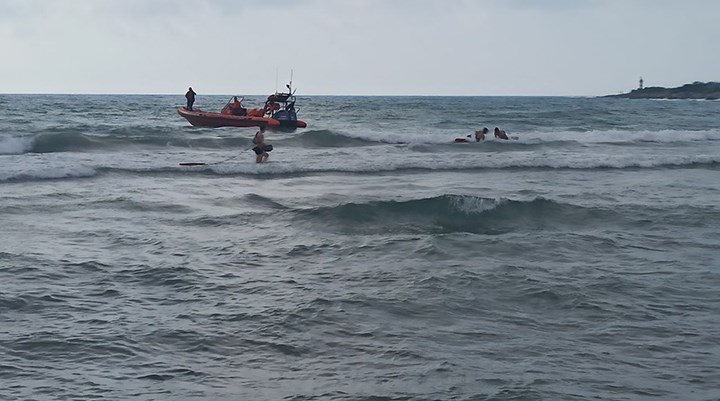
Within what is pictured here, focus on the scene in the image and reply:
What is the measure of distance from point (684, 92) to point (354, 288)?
129m

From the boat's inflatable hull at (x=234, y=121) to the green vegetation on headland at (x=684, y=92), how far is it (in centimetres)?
10277

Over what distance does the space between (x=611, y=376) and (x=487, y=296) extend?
90.6 inches

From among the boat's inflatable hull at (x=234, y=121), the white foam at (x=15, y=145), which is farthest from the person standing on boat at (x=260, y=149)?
the boat's inflatable hull at (x=234, y=121)

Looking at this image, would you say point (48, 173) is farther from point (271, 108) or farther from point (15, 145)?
point (271, 108)

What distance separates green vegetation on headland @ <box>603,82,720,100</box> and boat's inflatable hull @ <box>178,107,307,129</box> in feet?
337

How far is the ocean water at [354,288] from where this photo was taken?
18.7ft

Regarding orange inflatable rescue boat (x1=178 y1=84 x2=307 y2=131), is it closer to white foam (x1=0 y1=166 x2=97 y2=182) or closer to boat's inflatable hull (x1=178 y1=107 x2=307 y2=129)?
boat's inflatable hull (x1=178 y1=107 x2=307 y2=129)

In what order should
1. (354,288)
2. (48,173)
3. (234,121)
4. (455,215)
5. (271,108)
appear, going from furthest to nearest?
(271,108)
(234,121)
(48,173)
(455,215)
(354,288)

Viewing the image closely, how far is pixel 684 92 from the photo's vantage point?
414 ft

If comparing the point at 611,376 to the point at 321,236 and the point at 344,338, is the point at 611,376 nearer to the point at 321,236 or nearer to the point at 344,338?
the point at 344,338

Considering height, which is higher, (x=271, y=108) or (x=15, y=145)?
(x=271, y=108)

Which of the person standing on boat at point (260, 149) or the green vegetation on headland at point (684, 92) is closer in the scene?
the person standing on boat at point (260, 149)

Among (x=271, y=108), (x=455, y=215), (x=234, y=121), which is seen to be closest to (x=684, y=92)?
(x=271, y=108)

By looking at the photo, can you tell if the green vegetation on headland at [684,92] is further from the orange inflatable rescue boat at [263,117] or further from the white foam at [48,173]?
the white foam at [48,173]
